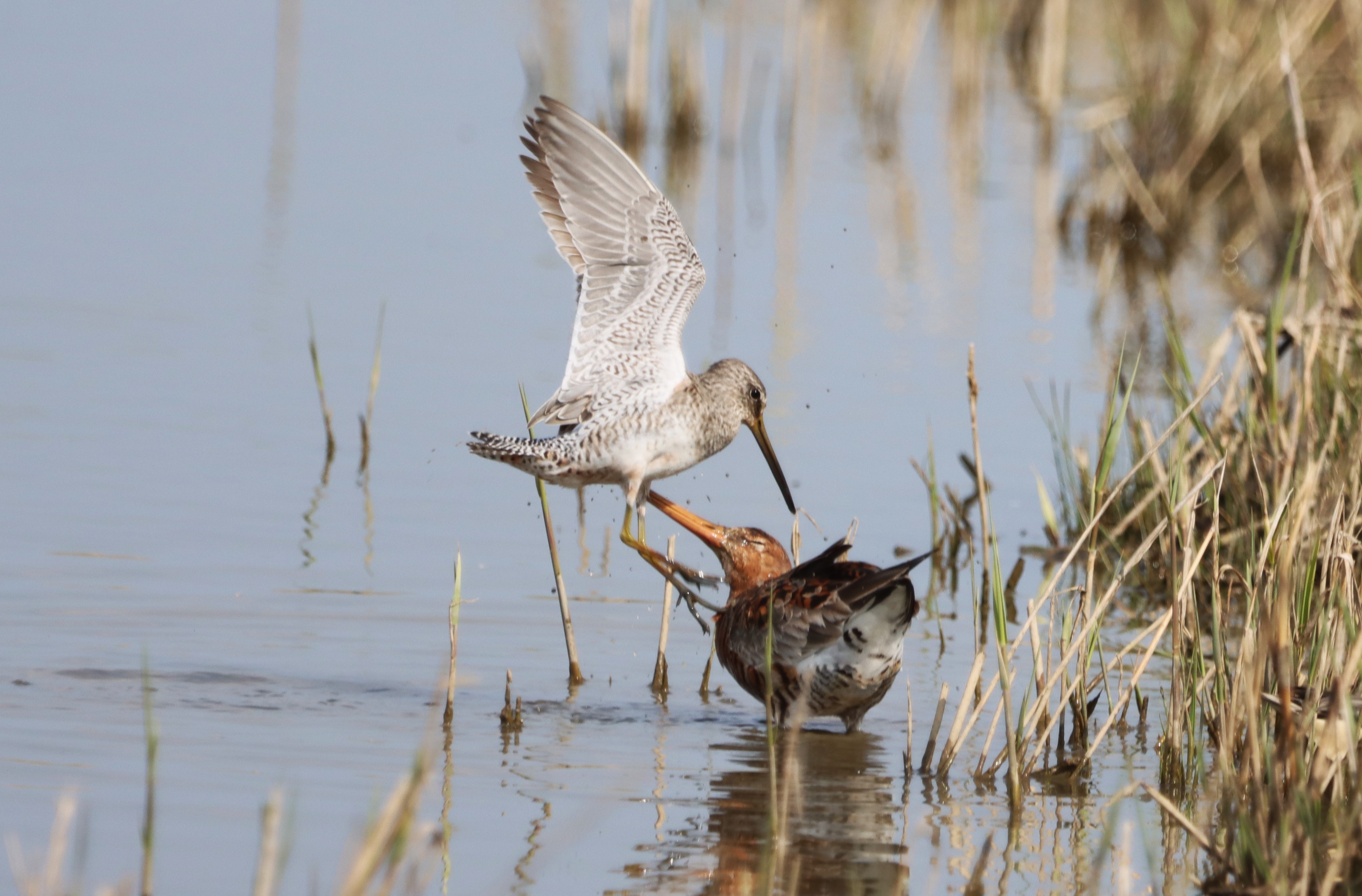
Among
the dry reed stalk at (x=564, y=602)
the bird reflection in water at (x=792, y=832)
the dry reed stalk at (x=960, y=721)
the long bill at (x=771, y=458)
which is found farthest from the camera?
the long bill at (x=771, y=458)

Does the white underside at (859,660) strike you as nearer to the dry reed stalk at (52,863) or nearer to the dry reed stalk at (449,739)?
the dry reed stalk at (449,739)

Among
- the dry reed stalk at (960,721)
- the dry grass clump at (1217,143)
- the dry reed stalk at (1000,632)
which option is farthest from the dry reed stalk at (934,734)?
the dry grass clump at (1217,143)

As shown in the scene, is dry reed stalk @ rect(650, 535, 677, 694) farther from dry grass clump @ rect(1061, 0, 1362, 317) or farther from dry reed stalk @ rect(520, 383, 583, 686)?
dry grass clump @ rect(1061, 0, 1362, 317)

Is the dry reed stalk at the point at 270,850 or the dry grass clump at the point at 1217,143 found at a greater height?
the dry grass clump at the point at 1217,143

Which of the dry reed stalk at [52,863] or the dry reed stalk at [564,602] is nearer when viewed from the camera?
the dry reed stalk at [52,863]

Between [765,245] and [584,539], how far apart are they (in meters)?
5.45

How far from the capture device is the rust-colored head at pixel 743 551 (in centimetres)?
646

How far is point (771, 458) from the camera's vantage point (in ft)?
23.9

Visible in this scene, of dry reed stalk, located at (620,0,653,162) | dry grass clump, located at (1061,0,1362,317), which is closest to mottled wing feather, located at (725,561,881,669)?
dry grass clump, located at (1061,0,1362,317)

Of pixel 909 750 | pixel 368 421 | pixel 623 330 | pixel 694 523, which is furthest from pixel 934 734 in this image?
pixel 368 421

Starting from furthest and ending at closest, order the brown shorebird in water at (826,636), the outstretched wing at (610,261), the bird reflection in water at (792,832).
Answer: the outstretched wing at (610,261)
the brown shorebird in water at (826,636)
the bird reflection in water at (792,832)

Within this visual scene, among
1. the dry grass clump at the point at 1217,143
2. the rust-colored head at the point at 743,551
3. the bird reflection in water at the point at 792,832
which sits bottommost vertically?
the bird reflection in water at the point at 792,832

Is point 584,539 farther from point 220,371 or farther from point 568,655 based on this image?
point 220,371

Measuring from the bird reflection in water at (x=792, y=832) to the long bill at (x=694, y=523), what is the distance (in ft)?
2.94
